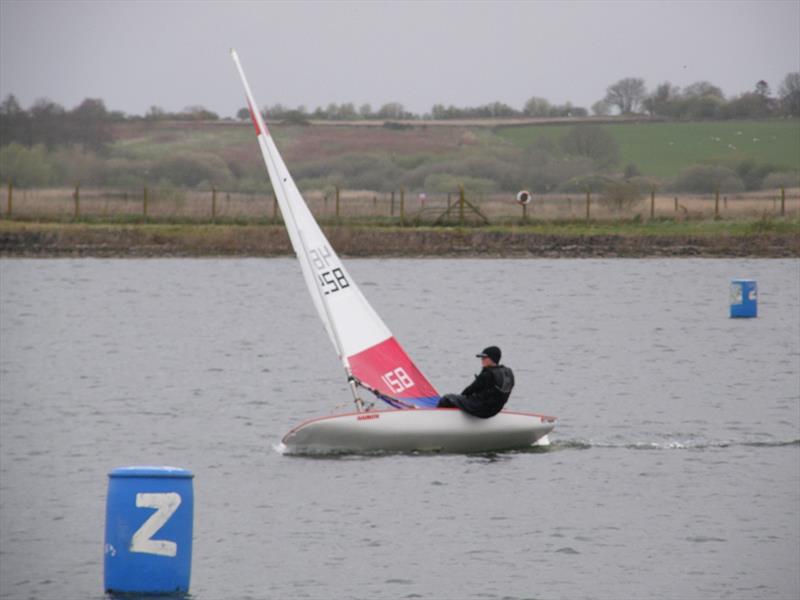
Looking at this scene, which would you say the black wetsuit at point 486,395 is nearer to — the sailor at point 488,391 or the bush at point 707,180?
the sailor at point 488,391

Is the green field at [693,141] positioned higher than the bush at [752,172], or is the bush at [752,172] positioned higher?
the green field at [693,141]

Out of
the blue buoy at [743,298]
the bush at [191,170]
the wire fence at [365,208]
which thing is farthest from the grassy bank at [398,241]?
the bush at [191,170]

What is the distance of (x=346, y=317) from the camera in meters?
24.5

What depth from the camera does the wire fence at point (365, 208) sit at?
62.2 meters

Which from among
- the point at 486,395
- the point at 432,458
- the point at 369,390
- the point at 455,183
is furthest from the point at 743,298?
the point at 455,183

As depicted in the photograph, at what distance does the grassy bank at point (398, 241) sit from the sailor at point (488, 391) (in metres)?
36.2

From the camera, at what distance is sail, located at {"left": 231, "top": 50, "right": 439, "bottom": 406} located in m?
24.3

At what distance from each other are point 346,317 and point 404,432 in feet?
7.64

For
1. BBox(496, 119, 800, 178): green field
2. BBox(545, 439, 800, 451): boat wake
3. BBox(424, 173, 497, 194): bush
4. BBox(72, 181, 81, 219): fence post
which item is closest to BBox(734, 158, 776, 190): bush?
BBox(496, 119, 800, 178): green field

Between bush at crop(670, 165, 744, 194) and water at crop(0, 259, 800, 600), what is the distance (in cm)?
2664

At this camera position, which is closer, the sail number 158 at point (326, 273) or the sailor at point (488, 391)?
the sailor at point (488, 391)

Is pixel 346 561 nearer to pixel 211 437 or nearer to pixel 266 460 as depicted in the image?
pixel 266 460

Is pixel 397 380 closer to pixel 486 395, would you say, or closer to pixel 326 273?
pixel 326 273

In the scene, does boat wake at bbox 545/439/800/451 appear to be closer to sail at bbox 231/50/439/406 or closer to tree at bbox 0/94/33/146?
sail at bbox 231/50/439/406
